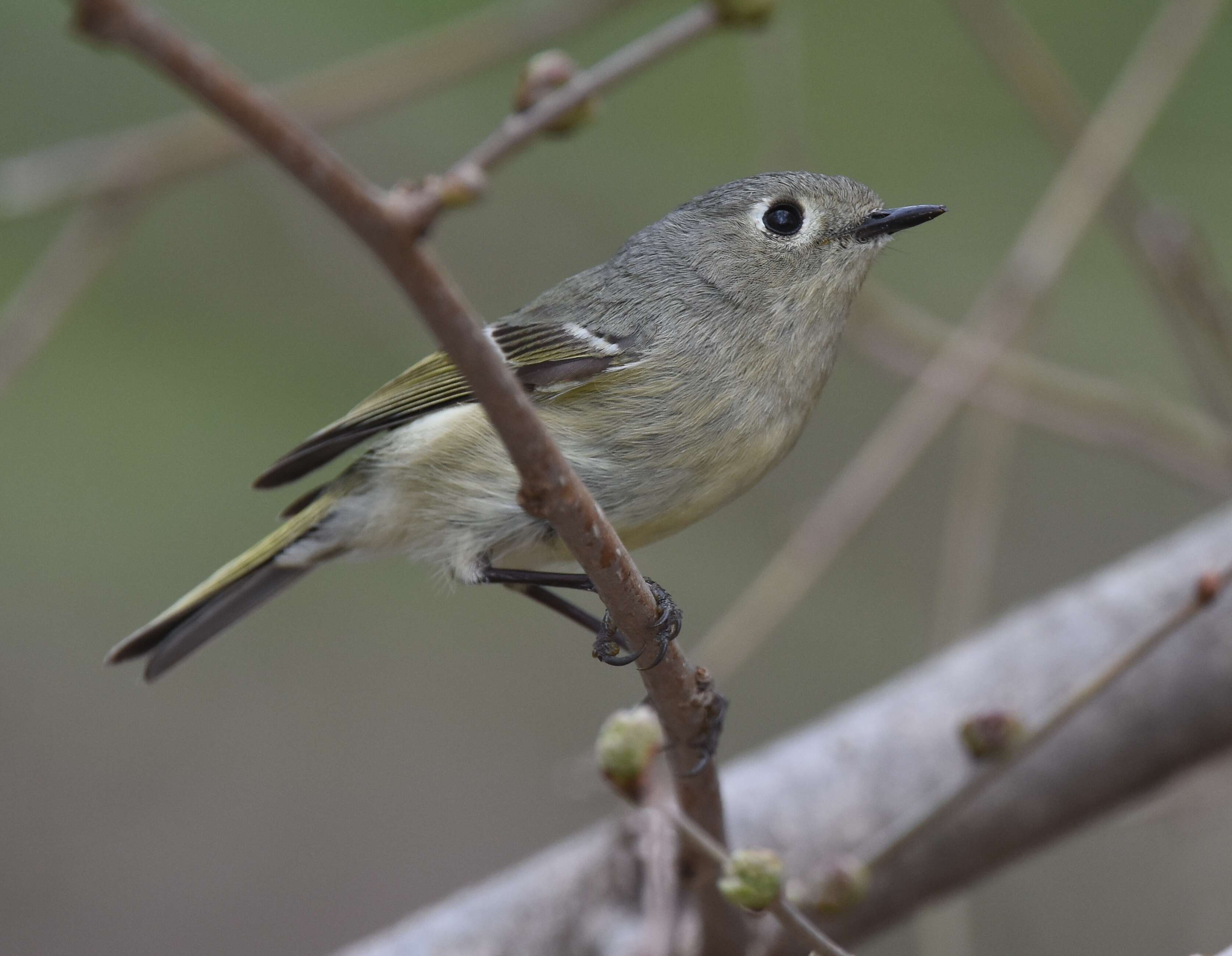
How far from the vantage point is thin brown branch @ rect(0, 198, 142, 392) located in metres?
2.13

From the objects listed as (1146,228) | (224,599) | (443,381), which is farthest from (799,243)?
(224,599)

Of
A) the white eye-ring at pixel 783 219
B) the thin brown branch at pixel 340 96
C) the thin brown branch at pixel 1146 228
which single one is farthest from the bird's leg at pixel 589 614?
the thin brown branch at pixel 1146 228

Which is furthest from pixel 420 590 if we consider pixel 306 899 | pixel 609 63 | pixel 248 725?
pixel 609 63

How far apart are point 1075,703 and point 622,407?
819mm

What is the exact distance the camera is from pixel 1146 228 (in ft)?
8.20

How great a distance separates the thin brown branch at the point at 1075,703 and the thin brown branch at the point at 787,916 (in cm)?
38

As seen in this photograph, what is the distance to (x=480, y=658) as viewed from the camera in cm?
485

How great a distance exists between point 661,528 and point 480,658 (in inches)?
116

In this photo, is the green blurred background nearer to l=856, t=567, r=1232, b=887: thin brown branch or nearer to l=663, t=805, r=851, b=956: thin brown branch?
l=856, t=567, r=1232, b=887: thin brown branch

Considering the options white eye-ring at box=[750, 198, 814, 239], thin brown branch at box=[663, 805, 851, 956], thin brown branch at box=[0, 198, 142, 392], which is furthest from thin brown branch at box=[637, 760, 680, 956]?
thin brown branch at box=[0, 198, 142, 392]

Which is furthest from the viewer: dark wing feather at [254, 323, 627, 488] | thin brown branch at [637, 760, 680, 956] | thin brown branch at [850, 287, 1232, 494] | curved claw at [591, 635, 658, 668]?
thin brown branch at [850, 287, 1232, 494]

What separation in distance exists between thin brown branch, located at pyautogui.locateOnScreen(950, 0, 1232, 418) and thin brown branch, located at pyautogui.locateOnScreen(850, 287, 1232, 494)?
0.10 meters

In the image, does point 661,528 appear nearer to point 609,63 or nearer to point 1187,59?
point 609,63

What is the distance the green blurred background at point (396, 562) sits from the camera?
373cm
